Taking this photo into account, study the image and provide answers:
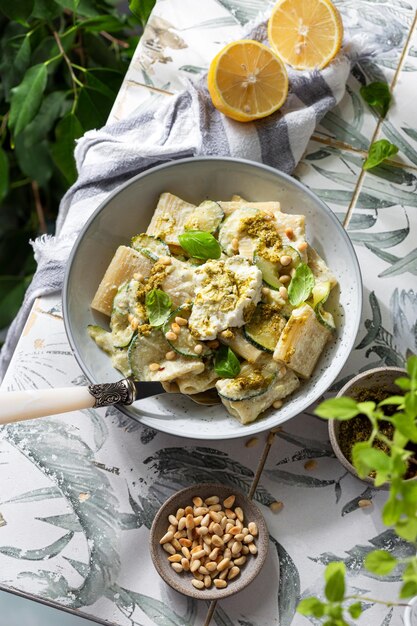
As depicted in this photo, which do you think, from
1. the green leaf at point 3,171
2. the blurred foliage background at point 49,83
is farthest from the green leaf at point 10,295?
the green leaf at point 3,171

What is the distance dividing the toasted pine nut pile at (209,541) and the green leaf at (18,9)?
1391mm

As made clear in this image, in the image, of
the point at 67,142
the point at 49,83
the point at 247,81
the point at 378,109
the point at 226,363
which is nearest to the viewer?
the point at 226,363

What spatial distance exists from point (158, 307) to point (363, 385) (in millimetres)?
532

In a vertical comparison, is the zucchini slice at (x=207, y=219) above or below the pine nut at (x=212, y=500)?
above

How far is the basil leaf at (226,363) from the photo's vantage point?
5.94 feet

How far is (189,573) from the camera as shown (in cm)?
187

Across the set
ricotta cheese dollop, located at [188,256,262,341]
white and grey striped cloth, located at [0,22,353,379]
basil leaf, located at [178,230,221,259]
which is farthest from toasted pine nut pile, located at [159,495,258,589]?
white and grey striped cloth, located at [0,22,353,379]

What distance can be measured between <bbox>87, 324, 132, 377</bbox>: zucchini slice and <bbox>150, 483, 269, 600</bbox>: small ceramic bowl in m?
0.34

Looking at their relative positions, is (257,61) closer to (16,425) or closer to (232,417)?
(232,417)

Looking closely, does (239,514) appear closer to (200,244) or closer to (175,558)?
(175,558)

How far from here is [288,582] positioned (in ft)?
6.25

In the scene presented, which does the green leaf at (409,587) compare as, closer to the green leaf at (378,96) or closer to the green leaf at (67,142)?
the green leaf at (378,96)

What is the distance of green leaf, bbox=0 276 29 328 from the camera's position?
8.77ft

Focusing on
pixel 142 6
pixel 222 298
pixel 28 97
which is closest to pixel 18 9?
pixel 28 97
